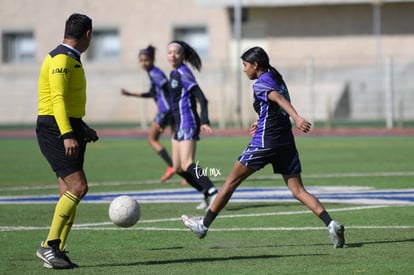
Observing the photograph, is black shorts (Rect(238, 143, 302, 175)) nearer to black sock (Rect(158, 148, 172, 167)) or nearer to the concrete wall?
black sock (Rect(158, 148, 172, 167))

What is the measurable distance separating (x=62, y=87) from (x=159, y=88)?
950 cm

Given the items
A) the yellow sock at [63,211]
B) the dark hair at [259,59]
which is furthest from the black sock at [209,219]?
the yellow sock at [63,211]

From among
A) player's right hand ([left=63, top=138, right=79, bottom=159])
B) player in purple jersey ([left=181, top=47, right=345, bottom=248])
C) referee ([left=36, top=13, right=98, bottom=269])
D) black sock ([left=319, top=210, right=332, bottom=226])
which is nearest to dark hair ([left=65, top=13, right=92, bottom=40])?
referee ([left=36, top=13, right=98, bottom=269])

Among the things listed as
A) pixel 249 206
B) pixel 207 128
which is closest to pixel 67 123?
pixel 207 128

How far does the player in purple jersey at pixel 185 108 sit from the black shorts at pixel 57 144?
4602 mm

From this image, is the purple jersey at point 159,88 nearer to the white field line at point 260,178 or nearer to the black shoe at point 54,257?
the white field line at point 260,178

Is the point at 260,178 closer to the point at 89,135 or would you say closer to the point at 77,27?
the point at 89,135

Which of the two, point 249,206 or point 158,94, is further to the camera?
point 158,94

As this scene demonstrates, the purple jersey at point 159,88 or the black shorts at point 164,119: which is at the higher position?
the purple jersey at point 159,88

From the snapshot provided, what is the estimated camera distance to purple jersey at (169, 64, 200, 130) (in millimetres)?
14500

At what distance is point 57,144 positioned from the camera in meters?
9.48

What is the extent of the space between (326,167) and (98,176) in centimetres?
451

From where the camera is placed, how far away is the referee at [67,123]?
9.27 m

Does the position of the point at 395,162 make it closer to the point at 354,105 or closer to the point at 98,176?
the point at 98,176
